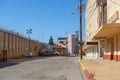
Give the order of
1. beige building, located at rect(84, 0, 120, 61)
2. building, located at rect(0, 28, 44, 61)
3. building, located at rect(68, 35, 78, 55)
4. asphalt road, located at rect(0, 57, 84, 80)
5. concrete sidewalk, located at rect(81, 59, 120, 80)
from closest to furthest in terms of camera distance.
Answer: concrete sidewalk, located at rect(81, 59, 120, 80) < asphalt road, located at rect(0, 57, 84, 80) < beige building, located at rect(84, 0, 120, 61) < building, located at rect(0, 28, 44, 61) < building, located at rect(68, 35, 78, 55)

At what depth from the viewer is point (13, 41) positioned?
72438 mm

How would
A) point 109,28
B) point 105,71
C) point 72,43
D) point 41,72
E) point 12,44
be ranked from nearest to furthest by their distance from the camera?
point 105,71 → point 41,72 → point 109,28 → point 12,44 → point 72,43

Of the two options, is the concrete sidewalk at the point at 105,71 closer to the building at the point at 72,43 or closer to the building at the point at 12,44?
the building at the point at 12,44

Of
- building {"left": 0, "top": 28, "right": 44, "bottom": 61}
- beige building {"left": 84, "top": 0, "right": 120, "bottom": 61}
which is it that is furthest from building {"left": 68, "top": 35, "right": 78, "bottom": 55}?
beige building {"left": 84, "top": 0, "right": 120, "bottom": 61}

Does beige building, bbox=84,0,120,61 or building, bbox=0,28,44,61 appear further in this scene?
building, bbox=0,28,44,61

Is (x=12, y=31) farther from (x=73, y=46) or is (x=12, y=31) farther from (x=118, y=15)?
(x=73, y=46)

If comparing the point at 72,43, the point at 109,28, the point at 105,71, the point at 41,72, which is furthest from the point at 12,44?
the point at 72,43

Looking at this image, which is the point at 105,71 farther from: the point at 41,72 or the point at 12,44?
the point at 12,44

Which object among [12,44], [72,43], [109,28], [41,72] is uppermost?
[72,43]

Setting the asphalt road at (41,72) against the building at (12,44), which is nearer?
the asphalt road at (41,72)

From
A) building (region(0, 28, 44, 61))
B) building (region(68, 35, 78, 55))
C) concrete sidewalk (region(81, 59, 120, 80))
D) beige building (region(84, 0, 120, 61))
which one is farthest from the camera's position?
building (region(68, 35, 78, 55))

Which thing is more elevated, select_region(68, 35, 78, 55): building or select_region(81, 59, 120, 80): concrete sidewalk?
select_region(68, 35, 78, 55): building

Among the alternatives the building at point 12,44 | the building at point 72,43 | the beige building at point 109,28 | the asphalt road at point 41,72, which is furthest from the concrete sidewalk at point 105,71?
the building at point 72,43

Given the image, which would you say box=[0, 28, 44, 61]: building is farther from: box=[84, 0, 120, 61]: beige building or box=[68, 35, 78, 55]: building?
box=[68, 35, 78, 55]: building
